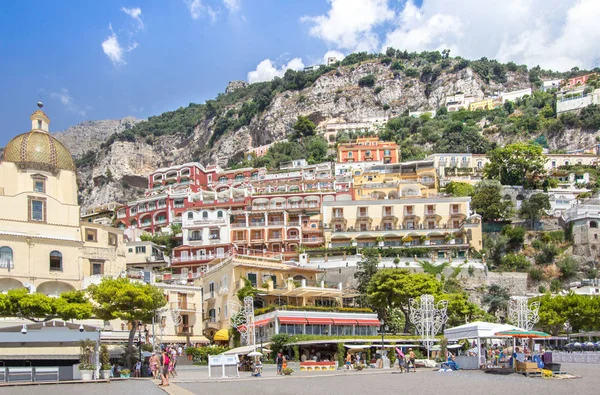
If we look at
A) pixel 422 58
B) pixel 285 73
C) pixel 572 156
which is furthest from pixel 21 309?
pixel 422 58

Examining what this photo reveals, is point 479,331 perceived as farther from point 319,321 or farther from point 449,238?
point 449,238

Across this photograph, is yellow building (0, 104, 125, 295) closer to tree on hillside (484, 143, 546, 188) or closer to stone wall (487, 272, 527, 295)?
stone wall (487, 272, 527, 295)

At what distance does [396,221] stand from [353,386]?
182ft

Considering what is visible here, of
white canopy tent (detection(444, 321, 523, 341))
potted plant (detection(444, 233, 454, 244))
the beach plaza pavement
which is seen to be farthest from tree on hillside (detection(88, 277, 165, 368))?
potted plant (detection(444, 233, 454, 244))

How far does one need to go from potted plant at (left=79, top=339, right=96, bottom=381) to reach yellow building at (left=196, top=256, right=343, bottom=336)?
74.3ft

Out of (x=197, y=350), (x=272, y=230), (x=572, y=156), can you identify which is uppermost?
(x=572, y=156)

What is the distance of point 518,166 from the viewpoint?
9650 centimetres

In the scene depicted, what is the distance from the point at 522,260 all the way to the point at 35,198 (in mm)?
45935

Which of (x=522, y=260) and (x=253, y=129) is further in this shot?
(x=253, y=129)

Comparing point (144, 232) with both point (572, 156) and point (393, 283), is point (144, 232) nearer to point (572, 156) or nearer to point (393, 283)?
point (393, 283)

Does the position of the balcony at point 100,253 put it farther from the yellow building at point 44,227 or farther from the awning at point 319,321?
the awning at point 319,321

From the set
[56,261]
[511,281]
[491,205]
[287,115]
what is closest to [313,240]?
[491,205]

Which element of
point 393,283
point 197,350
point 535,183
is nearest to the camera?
point 197,350

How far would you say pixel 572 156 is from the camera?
11225 centimetres
